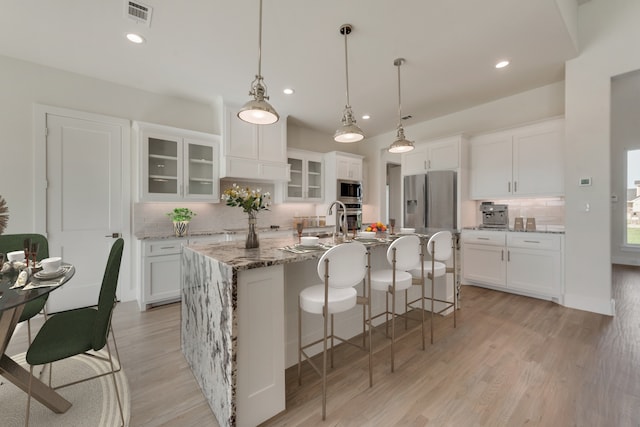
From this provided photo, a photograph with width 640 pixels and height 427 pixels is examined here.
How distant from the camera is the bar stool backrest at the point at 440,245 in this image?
239cm

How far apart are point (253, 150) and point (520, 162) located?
3930 millimetres

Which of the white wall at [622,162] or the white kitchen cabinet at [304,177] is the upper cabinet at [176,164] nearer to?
the white kitchen cabinet at [304,177]

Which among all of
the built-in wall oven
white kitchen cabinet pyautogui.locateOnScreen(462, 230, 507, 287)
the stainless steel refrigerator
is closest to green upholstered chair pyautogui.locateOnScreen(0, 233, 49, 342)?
the built-in wall oven

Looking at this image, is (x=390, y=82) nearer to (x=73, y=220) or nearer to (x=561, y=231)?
(x=561, y=231)

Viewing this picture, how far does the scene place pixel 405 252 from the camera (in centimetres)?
210

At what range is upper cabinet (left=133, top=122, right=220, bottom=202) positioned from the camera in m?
3.39

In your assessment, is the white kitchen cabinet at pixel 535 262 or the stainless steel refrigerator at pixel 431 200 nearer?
the white kitchen cabinet at pixel 535 262

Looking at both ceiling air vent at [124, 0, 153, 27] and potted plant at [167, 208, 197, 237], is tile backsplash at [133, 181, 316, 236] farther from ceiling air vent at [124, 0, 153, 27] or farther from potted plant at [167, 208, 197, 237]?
ceiling air vent at [124, 0, 153, 27]

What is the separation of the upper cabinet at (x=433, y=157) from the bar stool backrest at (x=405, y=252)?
104 inches

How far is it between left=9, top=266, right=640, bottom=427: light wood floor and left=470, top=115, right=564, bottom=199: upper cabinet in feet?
5.65

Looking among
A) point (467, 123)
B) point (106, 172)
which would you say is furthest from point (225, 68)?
point (467, 123)

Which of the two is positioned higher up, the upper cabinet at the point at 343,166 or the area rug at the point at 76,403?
the upper cabinet at the point at 343,166

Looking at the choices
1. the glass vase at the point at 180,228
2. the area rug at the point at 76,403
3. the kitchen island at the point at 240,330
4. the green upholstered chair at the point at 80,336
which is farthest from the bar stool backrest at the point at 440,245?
the glass vase at the point at 180,228

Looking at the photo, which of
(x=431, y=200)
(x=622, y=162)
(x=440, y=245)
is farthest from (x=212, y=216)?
(x=622, y=162)
